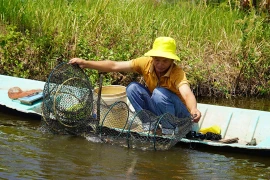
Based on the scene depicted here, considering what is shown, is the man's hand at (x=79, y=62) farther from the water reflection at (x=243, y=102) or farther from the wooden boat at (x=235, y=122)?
the water reflection at (x=243, y=102)

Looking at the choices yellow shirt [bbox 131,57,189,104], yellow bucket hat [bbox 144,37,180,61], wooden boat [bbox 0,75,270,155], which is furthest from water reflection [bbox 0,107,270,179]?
yellow bucket hat [bbox 144,37,180,61]

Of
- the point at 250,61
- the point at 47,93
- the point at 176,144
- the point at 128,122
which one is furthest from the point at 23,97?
the point at 250,61

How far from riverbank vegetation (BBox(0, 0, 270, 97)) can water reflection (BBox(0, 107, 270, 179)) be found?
103 inches

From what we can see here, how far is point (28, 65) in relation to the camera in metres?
9.71

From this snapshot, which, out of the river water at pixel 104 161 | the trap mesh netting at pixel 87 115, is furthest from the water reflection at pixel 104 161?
the trap mesh netting at pixel 87 115

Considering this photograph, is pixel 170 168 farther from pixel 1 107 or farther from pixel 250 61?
pixel 250 61

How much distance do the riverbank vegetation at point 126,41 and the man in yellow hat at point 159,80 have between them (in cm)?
239

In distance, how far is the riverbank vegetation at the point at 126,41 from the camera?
9625mm

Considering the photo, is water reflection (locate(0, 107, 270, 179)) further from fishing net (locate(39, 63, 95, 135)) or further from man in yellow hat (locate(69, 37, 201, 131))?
man in yellow hat (locate(69, 37, 201, 131))

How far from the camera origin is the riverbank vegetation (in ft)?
31.6

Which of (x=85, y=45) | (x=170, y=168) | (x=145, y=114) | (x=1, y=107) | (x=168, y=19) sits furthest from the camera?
(x=168, y=19)

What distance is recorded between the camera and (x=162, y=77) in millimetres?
6805

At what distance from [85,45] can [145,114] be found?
311 centimetres

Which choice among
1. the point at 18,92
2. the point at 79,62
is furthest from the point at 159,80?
the point at 18,92
